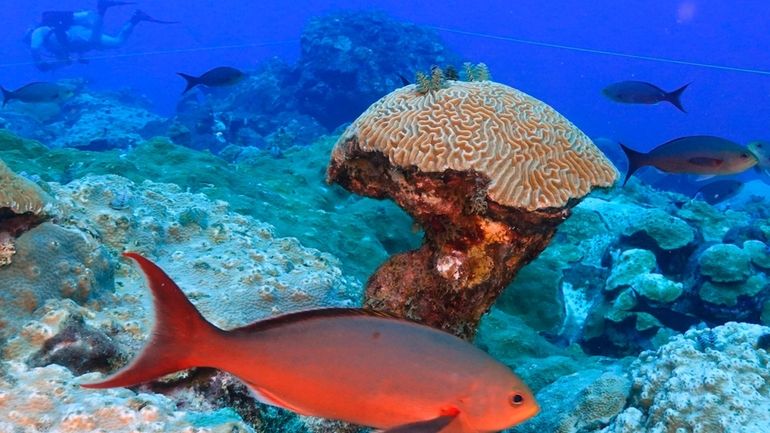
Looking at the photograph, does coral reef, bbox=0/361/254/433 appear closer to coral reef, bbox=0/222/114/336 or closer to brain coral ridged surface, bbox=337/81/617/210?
coral reef, bbox=0/222/114/336

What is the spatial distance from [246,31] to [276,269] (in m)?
129

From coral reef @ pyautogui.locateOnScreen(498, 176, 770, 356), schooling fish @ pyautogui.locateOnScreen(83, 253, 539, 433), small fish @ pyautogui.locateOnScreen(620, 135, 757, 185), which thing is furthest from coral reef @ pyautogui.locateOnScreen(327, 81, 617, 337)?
coral reef @ pyautogui.locateOnScreen(498, 176, 770, 356)

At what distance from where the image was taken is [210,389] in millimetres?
2664

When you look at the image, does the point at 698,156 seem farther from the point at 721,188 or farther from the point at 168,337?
the point at 721,188

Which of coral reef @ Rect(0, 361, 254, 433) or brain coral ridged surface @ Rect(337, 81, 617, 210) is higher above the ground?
brain coral ridged surface @ Rect(337, 81, 617, 210)

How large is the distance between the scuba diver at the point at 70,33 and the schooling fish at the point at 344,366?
2516 centimetres

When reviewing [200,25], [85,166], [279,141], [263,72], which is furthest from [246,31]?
[85,166]

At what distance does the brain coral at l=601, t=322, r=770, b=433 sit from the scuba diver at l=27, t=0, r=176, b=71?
2496 cm

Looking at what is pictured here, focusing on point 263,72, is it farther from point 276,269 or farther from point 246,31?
point 246,31

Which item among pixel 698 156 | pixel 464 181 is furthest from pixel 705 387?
pixel 698 156

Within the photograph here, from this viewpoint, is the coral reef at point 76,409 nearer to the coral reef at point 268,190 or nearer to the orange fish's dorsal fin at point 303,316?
the orange fish's dorsal fin at point 303,316

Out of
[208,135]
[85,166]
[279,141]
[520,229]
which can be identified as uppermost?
[520,229]

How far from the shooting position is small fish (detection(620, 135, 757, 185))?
5113 mm

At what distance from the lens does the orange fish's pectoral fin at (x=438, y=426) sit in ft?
5.04
